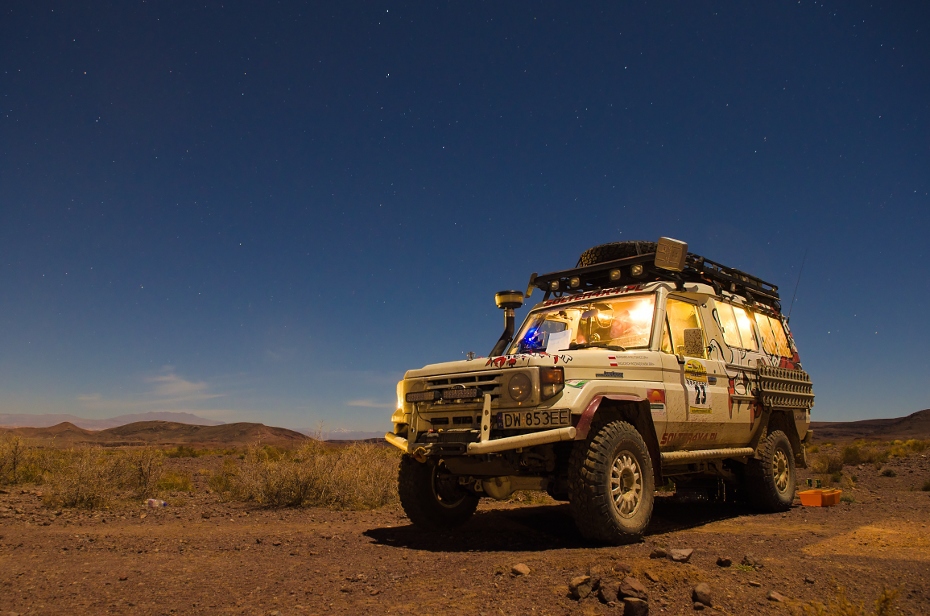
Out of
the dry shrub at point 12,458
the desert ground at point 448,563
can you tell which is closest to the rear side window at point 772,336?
the desert ground at point 448,563

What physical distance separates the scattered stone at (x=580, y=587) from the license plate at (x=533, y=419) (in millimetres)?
1749

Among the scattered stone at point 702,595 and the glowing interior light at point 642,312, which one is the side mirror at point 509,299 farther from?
the scattered stone at point 702,595

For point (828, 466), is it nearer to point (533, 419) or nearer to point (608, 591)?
point (533, 419)

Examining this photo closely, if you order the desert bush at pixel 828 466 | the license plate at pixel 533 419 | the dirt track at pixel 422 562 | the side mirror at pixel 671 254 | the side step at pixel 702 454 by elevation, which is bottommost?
the dirt track at pixel 422 562

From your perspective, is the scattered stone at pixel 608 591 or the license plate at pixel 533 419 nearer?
the scattered stone at pixel 608 591

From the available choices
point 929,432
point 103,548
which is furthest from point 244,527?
point 929,432

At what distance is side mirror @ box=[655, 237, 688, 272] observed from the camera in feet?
24.1

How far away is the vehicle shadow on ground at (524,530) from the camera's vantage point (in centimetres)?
639

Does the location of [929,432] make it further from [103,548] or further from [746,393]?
[103,548]

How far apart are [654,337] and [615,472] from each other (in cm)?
170

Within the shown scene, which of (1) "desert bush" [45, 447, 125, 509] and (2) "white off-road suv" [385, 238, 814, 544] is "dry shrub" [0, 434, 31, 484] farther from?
(2) "white off-road suv" [385, 238, 814, 544]

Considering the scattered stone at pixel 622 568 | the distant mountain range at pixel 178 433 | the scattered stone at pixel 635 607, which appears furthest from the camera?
the distant mountain range at pixel 178 433

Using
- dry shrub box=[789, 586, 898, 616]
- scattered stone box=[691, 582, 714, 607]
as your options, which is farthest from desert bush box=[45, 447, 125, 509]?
dry shrub box=[789, 586, 898, 616]

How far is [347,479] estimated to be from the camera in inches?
407
